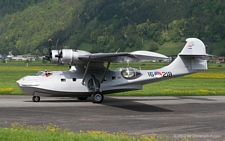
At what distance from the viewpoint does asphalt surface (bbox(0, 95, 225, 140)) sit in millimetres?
17922

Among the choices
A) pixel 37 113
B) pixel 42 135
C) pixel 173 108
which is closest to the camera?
pixel 42 135

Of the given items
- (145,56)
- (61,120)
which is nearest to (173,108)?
(145,56)

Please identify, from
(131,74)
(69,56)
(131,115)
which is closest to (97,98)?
(131,74)

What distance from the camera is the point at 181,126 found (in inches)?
740

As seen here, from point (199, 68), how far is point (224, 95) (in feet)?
20.1

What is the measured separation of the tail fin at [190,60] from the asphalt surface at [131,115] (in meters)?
2.17

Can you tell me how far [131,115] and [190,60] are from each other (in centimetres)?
934

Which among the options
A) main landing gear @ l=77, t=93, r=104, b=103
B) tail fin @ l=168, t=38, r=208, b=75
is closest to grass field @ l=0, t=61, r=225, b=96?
tail fin @ l=168, t=38, r=208, b=75

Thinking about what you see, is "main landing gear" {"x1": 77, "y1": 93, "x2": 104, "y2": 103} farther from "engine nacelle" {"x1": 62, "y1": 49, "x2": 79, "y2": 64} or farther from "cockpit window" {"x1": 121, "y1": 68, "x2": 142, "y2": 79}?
"engine nacelle" {"x1": 62, "y1": 49, "x2": 79, "y2": 64}

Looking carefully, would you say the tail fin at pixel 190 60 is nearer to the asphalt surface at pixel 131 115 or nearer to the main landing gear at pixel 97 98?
the asphalt surface at pixel 131 115

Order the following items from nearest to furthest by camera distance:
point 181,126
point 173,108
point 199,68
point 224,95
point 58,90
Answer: point 181,126 < point 173,108 < point 58,90 < point 199,68 < point 224,95

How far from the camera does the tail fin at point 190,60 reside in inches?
1166

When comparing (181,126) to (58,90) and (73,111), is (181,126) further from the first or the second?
(58,90)

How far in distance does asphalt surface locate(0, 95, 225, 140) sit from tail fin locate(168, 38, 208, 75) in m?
2.17
